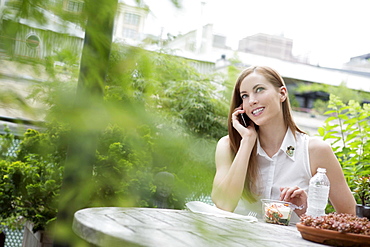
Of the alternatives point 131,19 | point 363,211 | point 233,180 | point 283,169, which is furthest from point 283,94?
point 131,19

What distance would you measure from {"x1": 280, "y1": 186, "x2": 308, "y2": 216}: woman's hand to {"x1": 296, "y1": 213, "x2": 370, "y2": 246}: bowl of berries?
514 mm

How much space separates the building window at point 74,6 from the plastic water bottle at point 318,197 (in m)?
1.64

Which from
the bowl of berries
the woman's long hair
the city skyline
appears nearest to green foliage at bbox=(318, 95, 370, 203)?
the woman's long hair

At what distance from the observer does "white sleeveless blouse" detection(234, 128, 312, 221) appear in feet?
7.06

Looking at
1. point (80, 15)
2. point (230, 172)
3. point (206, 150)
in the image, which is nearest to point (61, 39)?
point (80, 15)

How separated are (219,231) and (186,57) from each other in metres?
0.13

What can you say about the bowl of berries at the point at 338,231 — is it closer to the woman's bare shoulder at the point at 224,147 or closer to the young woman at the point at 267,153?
the young woman at the point at 267,153

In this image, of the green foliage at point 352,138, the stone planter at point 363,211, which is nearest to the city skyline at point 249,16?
the stone planter at point 363,211

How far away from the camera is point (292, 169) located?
218cm

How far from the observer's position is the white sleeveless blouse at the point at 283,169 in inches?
84.7

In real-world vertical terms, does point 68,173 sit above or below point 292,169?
above

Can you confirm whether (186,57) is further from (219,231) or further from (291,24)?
(291,24)

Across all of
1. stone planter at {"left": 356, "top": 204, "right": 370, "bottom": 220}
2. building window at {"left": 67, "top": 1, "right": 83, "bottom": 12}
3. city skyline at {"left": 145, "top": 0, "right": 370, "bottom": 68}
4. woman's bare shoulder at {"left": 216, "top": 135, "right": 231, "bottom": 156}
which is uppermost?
city skyline at {"left": 145, "top": 0, "right": 370, "bottom": 68}

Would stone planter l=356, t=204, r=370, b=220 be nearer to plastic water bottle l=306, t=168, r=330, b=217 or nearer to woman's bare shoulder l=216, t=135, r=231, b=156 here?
plastic water bottle l=306, t=168, r=330, b=217
